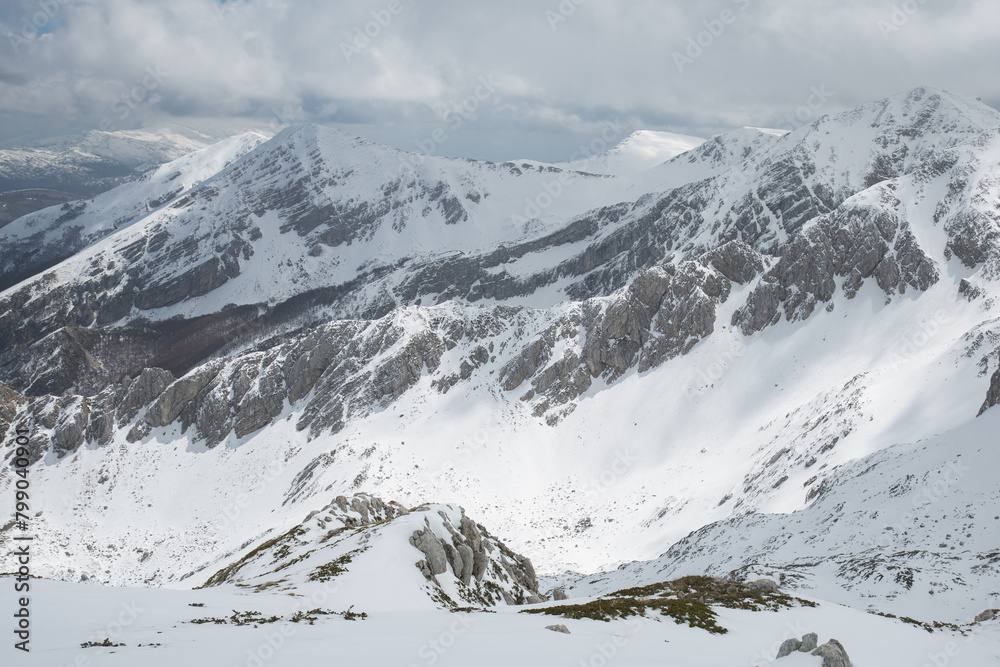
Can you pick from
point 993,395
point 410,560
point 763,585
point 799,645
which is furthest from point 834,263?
point 799,645

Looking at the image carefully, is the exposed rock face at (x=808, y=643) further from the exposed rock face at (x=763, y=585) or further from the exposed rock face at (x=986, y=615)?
the exposed rock face at (x=986, y=615)

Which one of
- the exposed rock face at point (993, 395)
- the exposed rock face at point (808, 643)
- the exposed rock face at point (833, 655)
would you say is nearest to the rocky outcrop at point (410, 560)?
the exposed rock face at point (808, 643)

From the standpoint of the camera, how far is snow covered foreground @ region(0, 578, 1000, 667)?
1708cm

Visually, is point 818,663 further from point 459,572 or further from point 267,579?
point 267,579

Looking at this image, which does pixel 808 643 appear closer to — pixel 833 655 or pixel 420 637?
pixel 833 655

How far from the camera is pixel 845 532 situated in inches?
1731

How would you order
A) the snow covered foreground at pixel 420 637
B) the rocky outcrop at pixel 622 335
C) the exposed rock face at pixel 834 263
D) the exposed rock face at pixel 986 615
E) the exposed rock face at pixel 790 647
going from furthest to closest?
the rocky outcrop at pixel 622 335 < the exposed rock face at pixel 834 263 < the exposed rock face at pixel 986 615 < the exposed rock face at pixel 790 647 < the snow covered foreground at pixel 420 637

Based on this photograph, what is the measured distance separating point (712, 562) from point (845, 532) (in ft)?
35.9

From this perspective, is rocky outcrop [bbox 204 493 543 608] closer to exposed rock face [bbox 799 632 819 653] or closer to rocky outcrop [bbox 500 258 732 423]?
exposed rock face [bbox 799 632 819 653]

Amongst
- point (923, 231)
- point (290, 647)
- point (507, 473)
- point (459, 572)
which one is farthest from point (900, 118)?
point (290, 647)

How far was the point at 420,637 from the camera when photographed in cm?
2000

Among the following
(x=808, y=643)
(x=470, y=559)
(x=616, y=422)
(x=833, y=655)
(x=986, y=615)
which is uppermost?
(x=833, y=655)

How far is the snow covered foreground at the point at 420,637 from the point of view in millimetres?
17078

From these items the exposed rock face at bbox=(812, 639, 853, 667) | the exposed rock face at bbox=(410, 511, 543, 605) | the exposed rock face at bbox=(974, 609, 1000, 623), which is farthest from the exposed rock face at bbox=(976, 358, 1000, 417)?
the exposed rock face at bbox=(812, 639, 853, 667)
